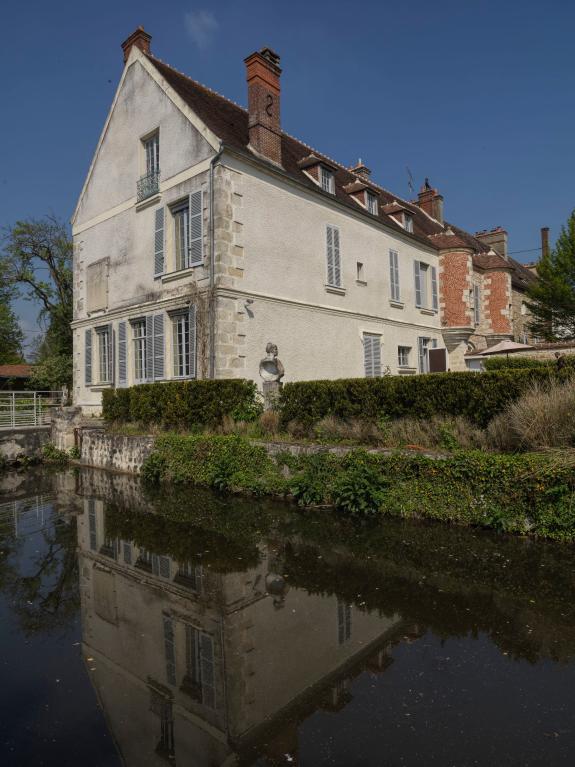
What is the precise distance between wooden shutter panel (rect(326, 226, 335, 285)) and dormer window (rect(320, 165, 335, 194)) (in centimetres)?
132

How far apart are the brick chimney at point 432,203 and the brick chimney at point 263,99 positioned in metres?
13.2

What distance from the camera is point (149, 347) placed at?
14.0 metres

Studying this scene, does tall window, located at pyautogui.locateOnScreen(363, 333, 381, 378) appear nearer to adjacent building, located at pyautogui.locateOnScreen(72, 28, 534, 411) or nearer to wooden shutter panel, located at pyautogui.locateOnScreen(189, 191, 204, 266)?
adjacent building, located at pyautogui.locateOnScreen(72, 28, 534, 411)

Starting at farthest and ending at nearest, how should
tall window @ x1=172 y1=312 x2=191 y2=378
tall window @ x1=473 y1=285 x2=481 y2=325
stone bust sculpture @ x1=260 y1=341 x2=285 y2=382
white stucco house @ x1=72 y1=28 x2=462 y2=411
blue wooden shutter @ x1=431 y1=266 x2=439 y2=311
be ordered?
tall window @ x1=473 y1=285 x2=481 y2=325, blue wooden shutter @ x1=431 y1=266 x2=439 y2=311, tall window @ x1=172 y1=312 x2=191 y2=378, white stucco house @ x1=72 y1=28 x2=462 y2=411, stone bust sculpture @ x1=260 y1=341 x2=285 y2=382

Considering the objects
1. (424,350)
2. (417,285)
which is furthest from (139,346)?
(424,350)

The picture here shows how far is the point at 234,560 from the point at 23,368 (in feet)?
134

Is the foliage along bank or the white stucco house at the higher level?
the white stucco house

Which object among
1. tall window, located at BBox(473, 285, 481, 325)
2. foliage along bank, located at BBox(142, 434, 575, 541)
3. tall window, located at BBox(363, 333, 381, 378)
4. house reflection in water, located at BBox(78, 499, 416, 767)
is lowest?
house reflection in water, located at BBox(78, 499, 416, 767)

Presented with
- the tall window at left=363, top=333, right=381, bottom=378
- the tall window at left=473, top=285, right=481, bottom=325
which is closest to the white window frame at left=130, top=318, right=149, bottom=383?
the tall window at left=363, top=333, right=381, bottom=378

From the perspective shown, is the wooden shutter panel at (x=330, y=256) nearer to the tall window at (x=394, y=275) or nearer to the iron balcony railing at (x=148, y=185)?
the tall window at (x=394, y=275)

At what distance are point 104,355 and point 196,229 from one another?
19.1 ft

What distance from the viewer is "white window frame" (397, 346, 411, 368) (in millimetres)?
18469

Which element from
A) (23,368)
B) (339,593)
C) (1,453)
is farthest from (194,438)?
(23,368)

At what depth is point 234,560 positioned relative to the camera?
5598 millimetres
